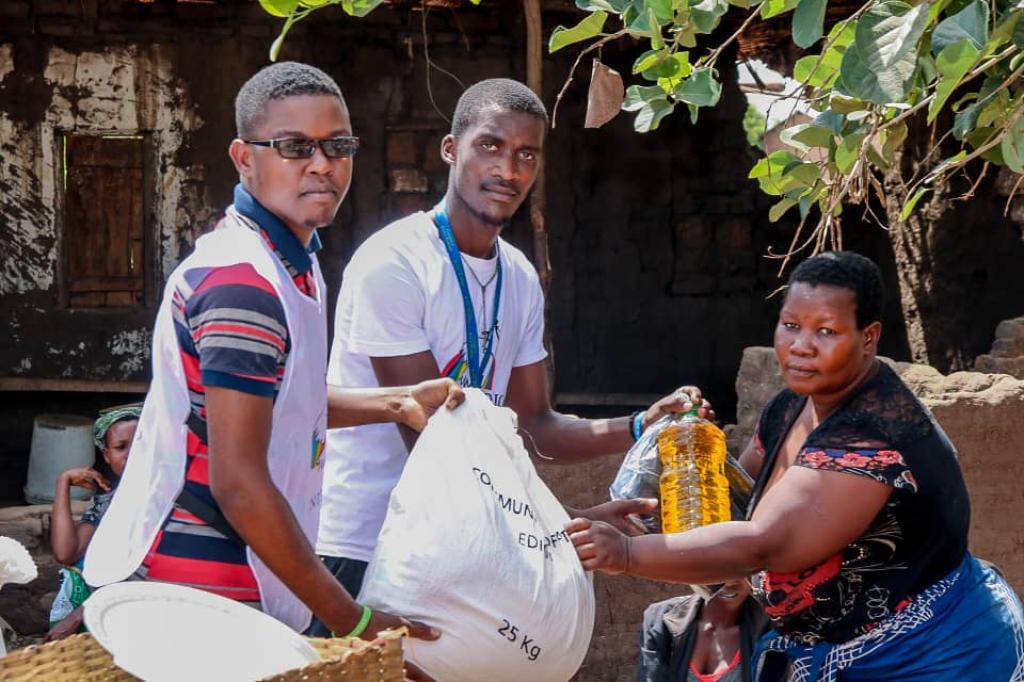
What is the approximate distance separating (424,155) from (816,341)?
19.1 feet

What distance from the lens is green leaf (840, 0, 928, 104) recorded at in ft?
7.08

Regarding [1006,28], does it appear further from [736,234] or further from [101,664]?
[736,234]

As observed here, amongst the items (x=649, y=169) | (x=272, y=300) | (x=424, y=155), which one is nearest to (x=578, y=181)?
(x=649, y=169)

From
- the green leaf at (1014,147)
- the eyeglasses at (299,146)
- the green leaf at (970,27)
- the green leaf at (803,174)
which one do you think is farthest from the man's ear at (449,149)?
the green leaf at (970,27)

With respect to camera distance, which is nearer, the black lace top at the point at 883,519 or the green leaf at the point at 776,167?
the black lace top at the point at 883,519

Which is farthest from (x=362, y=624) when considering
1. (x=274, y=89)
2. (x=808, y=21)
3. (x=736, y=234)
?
(x=736, y=234)

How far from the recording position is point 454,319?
10.3ft

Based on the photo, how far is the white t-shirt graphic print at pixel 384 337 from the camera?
307 cm

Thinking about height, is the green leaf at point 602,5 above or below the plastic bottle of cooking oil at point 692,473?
above

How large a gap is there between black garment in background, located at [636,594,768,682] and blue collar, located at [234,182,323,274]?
1.88 m

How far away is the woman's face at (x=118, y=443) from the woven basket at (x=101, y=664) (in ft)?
11.9

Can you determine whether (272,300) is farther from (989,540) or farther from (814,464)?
(989,540)

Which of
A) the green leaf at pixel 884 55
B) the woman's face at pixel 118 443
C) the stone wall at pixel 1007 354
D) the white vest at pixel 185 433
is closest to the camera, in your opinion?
the green leaf at pixel 884 55

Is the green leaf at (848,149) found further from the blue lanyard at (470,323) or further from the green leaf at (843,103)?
the blue lanyard at (470,323)
